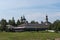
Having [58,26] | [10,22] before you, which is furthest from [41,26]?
[58,26]

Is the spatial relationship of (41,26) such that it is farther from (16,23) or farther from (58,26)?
(58,26)

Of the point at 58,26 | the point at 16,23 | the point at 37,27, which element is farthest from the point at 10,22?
the point at 58,26

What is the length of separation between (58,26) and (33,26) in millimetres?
35834

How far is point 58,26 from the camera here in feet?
285

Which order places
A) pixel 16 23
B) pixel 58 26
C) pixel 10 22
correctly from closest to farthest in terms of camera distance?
pixel 58 26 < pixel 10 22 < pixel 16 23

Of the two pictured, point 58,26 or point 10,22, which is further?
point 10,22

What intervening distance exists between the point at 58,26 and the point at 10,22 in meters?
50.5

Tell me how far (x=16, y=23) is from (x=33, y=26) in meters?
21.7

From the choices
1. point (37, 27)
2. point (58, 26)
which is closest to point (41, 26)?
point (37, 27)

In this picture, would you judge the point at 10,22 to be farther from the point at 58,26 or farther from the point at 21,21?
the point at 58,26

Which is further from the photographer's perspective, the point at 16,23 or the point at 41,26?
the point at 16,23

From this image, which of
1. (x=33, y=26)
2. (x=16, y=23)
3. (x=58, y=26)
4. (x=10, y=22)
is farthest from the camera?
(x=16, y=23)

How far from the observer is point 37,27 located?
122 m

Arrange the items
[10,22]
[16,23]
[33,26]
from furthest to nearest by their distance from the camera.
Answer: [16,23]
[10,22]
[33,26]
